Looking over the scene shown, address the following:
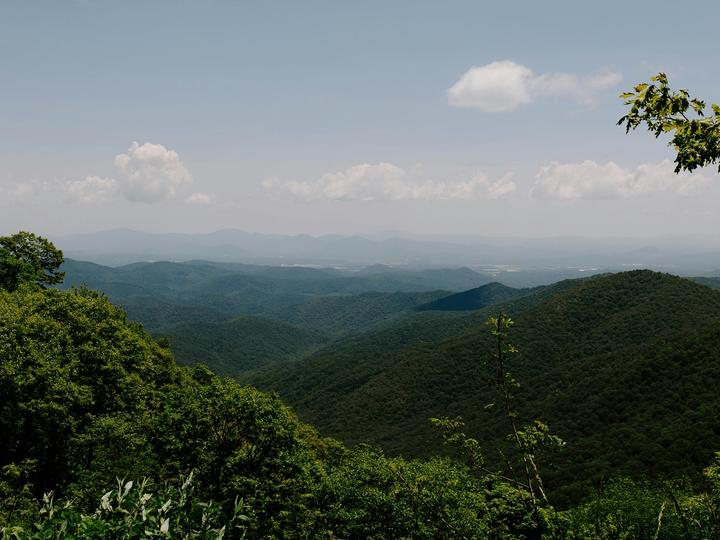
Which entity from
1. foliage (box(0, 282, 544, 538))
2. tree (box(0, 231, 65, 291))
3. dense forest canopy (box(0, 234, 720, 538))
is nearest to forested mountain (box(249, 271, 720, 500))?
dense forest canopy (box(0, 234, 720, 538))

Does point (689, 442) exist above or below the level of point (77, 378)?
below

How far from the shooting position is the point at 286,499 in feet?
70.1

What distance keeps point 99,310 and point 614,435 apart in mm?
59891

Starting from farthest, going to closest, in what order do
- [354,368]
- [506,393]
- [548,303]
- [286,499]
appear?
[354,368] < [548,303] < [286,499] < [506,393]

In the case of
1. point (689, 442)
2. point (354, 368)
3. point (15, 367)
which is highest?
point (15, 367)

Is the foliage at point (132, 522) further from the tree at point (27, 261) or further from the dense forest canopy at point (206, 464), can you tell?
the tree at point (27, 261)

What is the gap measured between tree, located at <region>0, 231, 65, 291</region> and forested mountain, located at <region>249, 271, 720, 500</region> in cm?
5883

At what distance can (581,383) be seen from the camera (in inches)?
2960

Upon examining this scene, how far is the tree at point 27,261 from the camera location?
144ft

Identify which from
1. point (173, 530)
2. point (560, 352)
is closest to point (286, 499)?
point (173, 530)

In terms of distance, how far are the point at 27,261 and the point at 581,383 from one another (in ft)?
273

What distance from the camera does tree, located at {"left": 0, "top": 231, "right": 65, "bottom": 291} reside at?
4391 cm

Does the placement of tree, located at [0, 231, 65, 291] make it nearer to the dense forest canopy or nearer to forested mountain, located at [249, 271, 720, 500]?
the dense forest canopy

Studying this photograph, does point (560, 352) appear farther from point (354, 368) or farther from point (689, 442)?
point (354, 368)
